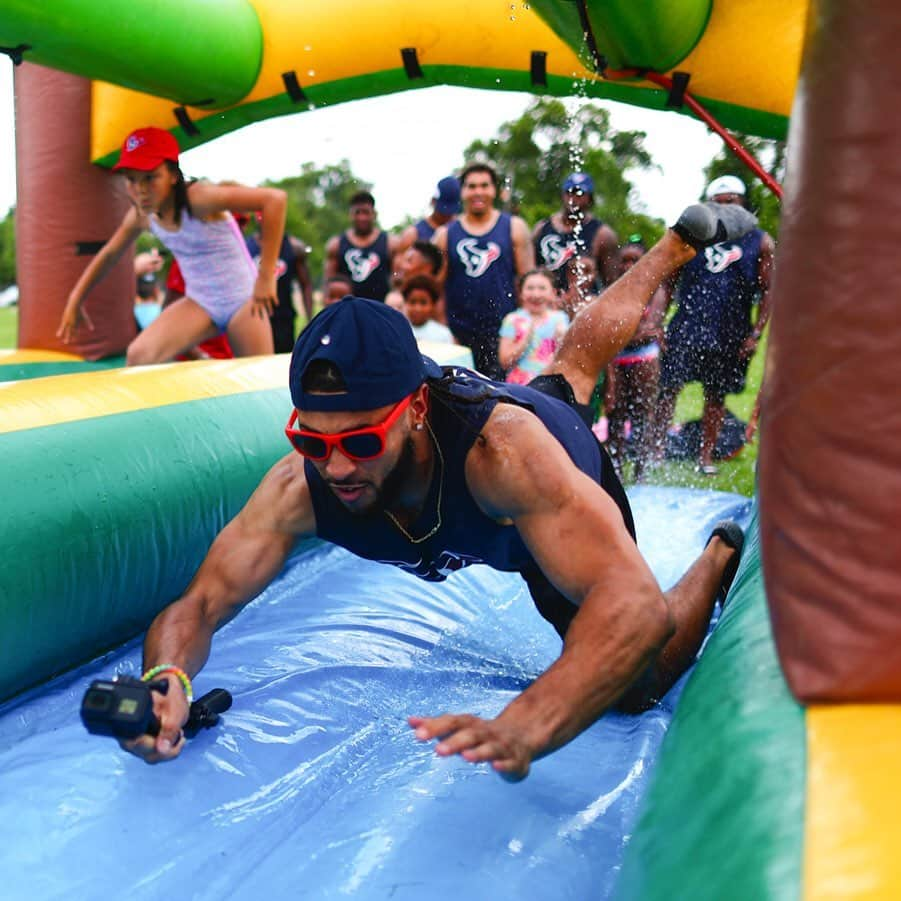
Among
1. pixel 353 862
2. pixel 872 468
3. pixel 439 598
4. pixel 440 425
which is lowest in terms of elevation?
pixel 439 598

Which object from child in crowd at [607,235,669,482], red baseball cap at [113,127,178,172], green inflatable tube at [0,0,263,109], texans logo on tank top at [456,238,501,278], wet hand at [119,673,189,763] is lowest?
child in crowd at [607,235,669,482]

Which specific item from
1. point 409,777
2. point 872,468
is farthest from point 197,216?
point 872,468

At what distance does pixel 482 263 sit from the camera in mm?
5277

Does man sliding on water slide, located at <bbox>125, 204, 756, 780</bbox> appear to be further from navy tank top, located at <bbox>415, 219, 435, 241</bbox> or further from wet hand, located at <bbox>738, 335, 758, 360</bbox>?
navy tank top, located at <bbox>415, 219, 435, 241</bbox>

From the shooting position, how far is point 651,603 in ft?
5.22

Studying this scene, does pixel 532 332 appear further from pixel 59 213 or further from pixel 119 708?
pixel 119 708

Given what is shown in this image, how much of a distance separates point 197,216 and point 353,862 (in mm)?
2761

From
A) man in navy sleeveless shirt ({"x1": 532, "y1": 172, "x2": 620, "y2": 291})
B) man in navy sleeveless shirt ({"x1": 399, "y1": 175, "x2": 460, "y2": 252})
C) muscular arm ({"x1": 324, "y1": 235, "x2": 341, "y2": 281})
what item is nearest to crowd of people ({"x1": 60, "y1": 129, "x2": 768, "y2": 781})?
man in navy sleeveless shirt ({"x1": 532, "y1": 172, "x2": 620, "y2": 291})

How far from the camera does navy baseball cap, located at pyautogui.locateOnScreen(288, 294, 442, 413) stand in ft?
5.57

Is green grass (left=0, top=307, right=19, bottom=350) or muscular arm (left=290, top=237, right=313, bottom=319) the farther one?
green grass (left=0, top=307, right=19, bottom=350)

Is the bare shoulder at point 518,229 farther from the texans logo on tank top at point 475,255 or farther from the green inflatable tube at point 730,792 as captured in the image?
the green inflatable tube at point 730,792

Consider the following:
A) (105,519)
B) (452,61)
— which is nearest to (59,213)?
(452,61)

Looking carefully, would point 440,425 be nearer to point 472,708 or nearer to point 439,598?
point 472,708

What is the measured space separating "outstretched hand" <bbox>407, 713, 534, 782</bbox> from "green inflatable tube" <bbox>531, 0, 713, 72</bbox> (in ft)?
6.88
